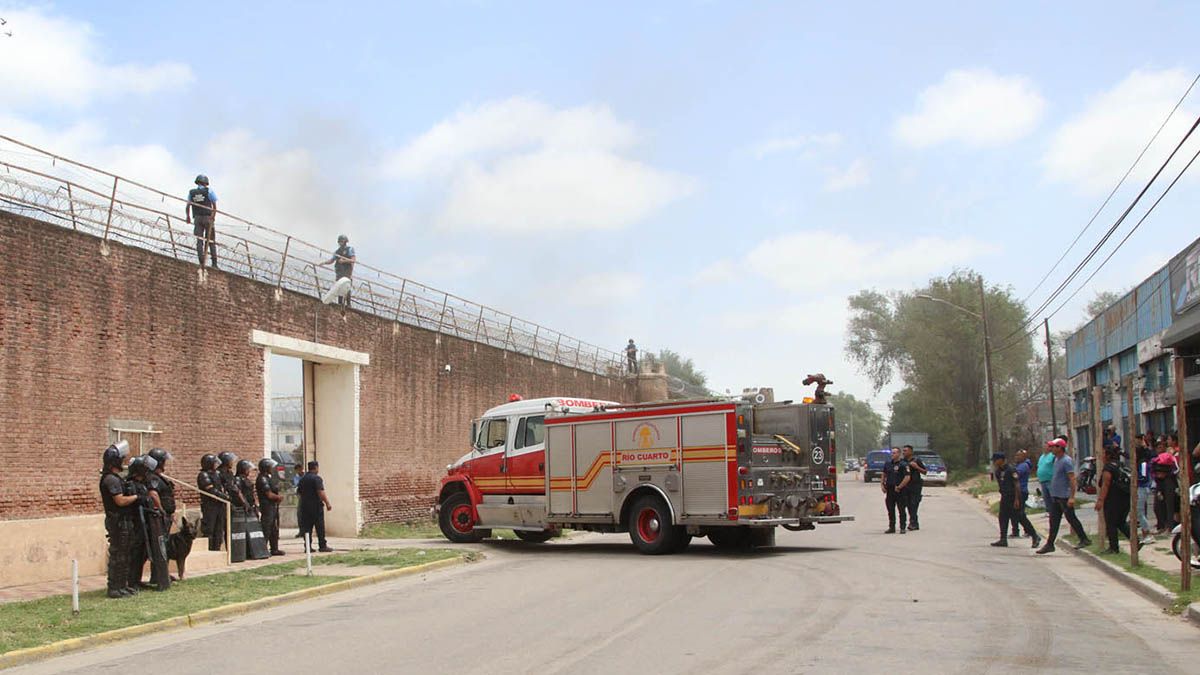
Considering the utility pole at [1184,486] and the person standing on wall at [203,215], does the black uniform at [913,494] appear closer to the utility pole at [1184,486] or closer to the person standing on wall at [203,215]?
the utility pole at [1184,486]

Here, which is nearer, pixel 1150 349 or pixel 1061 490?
pixel 1061 490

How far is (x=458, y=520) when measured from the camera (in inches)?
838

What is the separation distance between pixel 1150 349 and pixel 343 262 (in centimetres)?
2016

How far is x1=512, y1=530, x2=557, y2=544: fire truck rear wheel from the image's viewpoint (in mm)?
21228

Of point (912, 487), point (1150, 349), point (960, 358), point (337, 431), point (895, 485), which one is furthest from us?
point (960, 358)

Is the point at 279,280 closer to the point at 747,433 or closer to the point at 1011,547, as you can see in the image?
the point at 747,433

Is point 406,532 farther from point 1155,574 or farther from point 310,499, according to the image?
point 1155,574

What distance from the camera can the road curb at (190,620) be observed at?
9.61 metres

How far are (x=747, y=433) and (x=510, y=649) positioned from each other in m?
8.88

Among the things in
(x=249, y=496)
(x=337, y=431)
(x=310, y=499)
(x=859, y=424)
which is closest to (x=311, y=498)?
(x=310, y=499)

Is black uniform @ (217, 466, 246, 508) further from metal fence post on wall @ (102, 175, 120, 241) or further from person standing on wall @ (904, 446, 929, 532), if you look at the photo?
person standing on wall @ (904, 446, 929, 532)

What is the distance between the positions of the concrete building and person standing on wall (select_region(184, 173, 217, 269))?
15.2 m

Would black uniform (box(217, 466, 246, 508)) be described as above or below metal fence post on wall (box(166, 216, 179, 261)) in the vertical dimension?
below

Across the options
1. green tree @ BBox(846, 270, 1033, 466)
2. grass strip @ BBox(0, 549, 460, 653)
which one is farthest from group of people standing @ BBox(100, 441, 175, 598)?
green tree @ BBox(846, 270, 1033, 466)
